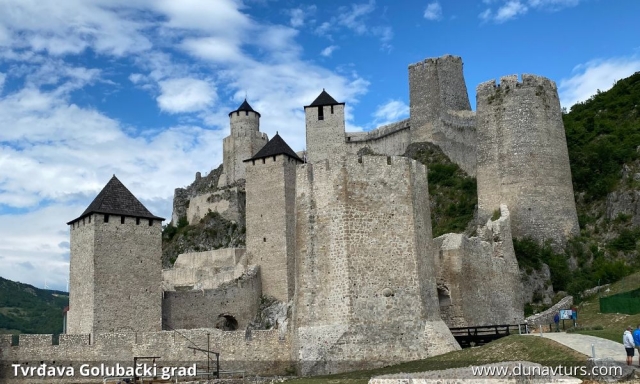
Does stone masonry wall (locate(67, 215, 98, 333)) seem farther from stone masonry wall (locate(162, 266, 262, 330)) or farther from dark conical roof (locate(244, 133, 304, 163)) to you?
dark conical roof (locate(244, 133, 304, 163))

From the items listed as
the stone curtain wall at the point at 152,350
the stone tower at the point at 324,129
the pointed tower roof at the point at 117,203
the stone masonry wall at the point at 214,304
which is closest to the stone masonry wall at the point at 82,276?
the pointed tower roof at the point at 117,203

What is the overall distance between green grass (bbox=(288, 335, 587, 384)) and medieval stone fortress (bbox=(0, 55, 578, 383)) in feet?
3.51

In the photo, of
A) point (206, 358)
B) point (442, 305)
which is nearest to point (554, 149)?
point (442, 305)

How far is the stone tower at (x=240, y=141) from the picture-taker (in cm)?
5950

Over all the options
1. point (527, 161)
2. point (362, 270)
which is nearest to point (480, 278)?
point (527, 161)

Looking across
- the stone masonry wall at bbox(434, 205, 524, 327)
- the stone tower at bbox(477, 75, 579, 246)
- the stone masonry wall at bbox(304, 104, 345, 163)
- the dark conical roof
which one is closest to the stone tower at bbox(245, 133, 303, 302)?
the dark conical roof

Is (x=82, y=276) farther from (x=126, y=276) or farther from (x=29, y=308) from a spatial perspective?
(x=29, y=308)

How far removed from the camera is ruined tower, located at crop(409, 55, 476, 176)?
46969 mm

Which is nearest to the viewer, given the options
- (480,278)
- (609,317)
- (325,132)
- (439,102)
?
(609,317)

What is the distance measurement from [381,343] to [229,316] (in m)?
16.6

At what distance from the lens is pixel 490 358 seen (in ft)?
61.2

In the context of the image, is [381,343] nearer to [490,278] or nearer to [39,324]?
[490,278]

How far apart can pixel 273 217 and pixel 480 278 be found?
46.1 ft

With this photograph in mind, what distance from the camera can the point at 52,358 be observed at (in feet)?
82.6
